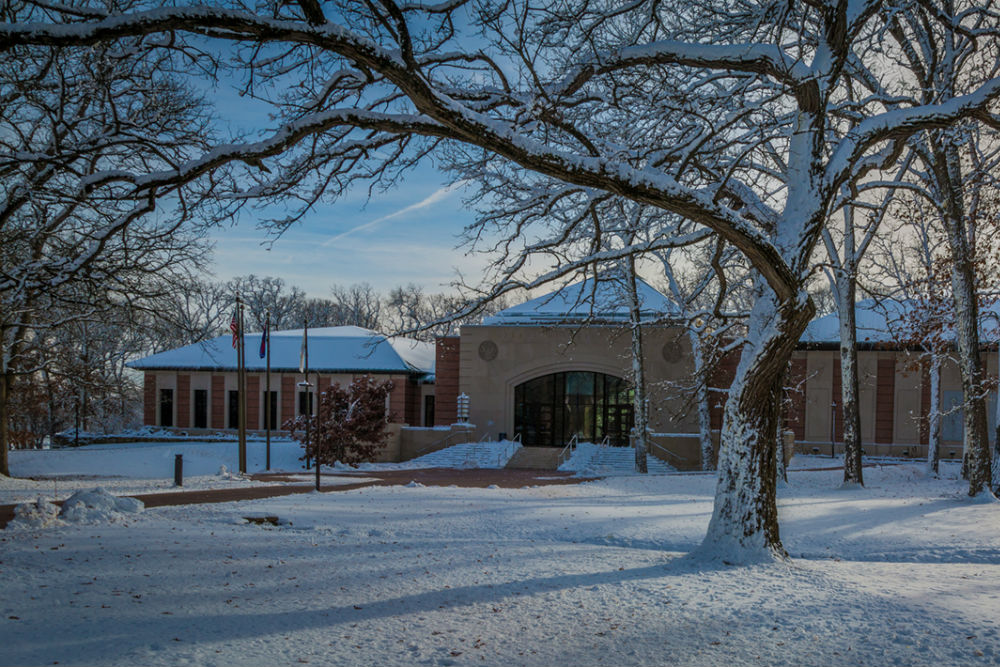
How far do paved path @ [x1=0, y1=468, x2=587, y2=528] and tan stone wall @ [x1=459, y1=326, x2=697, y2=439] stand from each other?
663 cm

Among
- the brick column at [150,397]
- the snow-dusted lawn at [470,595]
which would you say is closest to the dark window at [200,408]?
the brick column at [150,397]

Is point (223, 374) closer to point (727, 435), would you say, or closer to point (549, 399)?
point (549, 399)

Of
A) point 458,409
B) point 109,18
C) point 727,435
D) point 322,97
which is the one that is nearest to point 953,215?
point 727,435

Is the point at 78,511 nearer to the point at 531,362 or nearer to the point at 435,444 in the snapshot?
the point at 435,444

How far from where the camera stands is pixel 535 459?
31719mm

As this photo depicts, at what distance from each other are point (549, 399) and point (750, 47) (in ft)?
90.7

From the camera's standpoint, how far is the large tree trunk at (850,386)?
20.9 metres

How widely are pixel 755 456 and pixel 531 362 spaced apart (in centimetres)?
2659

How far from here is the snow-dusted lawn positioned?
218 inches

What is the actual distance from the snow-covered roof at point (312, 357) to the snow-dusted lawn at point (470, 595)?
27.3 metres

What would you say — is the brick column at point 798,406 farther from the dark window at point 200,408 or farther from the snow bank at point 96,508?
the snow bank at point 96,508

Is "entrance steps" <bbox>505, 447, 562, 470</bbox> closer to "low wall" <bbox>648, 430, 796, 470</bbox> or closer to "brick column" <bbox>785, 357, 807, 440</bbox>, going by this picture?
"low wall" <bbox>648, 430, 796, 470</bbox>

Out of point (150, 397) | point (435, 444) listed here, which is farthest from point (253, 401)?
point (435, 444)

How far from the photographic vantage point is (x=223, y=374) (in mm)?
40406
